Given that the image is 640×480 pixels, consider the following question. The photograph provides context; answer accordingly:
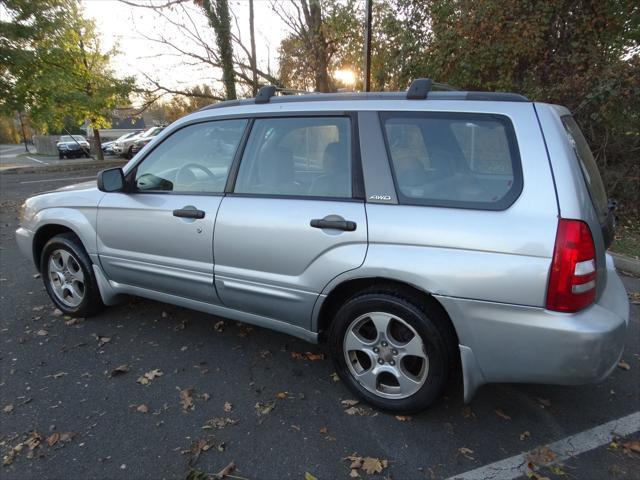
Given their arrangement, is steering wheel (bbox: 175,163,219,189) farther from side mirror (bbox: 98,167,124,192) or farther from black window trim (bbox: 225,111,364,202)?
side mirror (bbox: 98,167,124,192)

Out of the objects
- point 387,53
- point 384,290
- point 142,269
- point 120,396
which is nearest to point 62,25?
point 387,53

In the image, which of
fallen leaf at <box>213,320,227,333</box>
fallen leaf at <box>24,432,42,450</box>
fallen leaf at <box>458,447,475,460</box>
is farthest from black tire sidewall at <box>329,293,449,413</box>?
fallen leaf at <box>24,432,42,450</box>

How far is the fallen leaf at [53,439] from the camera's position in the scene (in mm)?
2408

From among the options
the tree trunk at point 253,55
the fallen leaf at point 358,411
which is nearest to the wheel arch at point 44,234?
the fallen leaf at point 358,411

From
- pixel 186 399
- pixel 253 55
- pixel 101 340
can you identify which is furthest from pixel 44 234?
pixel 253 55

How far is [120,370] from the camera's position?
10.2 ft

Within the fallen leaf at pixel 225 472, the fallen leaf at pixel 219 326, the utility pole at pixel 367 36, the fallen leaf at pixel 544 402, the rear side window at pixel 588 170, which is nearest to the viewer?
the fallen leaf at pixel 225 472

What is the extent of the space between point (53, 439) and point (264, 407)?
1.17 metres

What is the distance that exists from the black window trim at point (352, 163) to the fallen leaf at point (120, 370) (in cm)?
145

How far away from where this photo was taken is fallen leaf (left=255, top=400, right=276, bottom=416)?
2656 mm

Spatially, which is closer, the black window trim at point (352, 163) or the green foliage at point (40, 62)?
the black window trim at point (352, 163)

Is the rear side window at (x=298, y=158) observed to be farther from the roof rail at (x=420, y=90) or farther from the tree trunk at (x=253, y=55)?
the tree trunk at (x=253, y=55)

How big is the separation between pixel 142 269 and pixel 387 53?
29.8 ft

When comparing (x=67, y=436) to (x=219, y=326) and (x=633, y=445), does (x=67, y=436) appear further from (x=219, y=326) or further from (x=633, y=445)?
(x=633, y=445)
